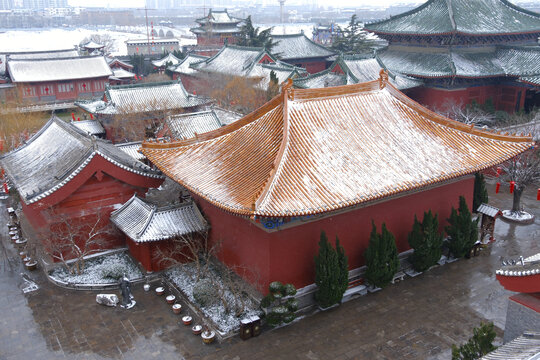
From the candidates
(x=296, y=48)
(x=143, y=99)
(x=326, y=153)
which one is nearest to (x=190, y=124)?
(x=143, y=99)

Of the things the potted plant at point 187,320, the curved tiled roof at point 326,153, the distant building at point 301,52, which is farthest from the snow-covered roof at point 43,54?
the potted plant at point 187,320

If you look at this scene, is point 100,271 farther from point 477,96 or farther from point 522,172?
point 477,96

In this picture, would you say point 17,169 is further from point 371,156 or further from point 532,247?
point 532,247

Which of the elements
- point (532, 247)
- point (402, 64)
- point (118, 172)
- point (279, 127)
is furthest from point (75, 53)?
point (532, 247)

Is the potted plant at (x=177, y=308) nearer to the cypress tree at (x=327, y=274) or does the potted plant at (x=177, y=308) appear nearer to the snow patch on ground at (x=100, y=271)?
the snow patch on ground at (x=100, y=271)

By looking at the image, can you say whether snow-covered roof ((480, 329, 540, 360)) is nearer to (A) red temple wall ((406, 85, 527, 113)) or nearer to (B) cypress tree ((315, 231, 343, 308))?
(B) cypress tree ((315, 231, 343, 308))

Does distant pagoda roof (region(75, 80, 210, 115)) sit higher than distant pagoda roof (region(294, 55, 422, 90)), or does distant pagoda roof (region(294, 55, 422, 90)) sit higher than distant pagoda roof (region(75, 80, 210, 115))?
distant pagoda roof (region(294, 55, 422, 90))

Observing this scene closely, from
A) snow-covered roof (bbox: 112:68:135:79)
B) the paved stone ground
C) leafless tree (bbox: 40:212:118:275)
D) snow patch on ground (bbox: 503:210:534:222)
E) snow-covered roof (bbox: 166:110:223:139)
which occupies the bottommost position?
the paved stone ground

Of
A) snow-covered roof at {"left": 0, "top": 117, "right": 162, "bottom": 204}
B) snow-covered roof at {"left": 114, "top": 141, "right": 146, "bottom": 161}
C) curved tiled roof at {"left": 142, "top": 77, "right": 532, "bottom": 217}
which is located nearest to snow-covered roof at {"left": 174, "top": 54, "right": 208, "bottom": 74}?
snow-covered roof at {"left": 114, "top": 141, "right": 146, "bottom": 161}
